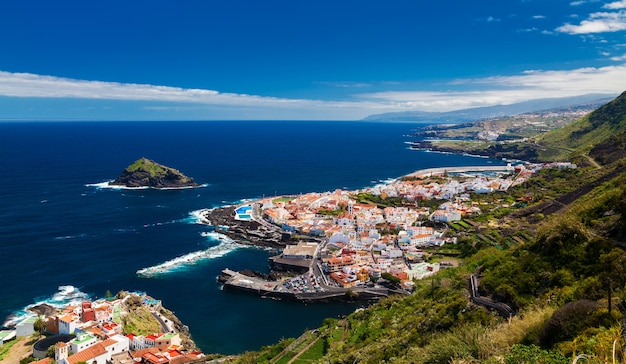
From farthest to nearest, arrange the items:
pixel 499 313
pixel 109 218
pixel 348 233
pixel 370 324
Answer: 1. pixel 109 218
2. pixel 348 233
3. pixel 370 324
4. pixel 499 313

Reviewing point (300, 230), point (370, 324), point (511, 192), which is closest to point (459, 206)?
point (511, 192)

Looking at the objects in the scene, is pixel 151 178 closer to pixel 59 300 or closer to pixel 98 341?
pixel 59 300

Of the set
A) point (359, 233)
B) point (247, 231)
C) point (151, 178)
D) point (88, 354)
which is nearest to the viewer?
point (88, 354)

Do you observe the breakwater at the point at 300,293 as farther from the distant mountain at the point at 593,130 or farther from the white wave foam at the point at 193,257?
the distant mountain at the point at 593,130

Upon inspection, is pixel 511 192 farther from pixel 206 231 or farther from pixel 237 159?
pixel 237 159

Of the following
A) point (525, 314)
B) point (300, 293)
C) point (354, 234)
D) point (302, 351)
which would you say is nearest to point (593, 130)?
point (354, 234)

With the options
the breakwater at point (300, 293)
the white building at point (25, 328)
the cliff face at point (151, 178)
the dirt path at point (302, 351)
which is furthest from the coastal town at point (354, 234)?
the cliff face at point (151, 178)
